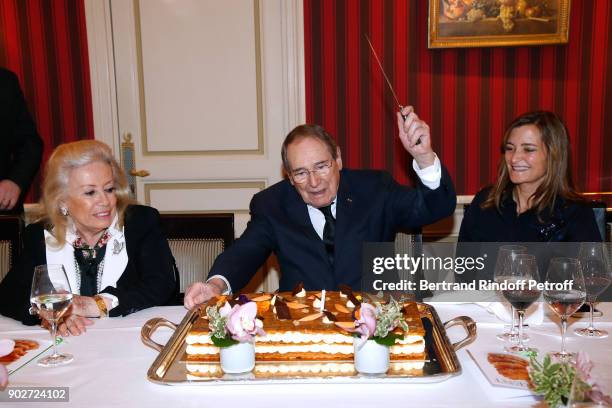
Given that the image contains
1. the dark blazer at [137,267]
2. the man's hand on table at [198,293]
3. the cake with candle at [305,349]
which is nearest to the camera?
the cake with candle at [305,349]

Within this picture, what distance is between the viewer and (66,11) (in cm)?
400

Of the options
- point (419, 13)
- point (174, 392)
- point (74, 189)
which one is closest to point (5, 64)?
point (74, 189)

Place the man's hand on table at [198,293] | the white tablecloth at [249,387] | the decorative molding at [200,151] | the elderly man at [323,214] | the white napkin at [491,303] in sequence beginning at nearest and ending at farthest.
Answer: the white tablecloth at [249,387]
the white napkin at [491,303]
the man's hand on table at [198,293]
the elderly man at [323,214]
the decorative molding at [200,151]

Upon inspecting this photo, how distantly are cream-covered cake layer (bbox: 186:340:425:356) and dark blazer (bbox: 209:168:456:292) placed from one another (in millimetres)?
818

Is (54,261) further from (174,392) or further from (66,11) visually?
(66,11)

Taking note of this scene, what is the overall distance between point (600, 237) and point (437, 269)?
2.30ft

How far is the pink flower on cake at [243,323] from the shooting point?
1203mm

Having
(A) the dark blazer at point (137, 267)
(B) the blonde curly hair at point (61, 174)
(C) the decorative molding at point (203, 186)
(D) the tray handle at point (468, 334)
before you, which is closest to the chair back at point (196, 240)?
(A) the dark blazer at point (137, 267)

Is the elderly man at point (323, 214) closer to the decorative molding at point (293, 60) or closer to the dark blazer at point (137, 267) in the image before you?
the dark blazer at point (137, 267)

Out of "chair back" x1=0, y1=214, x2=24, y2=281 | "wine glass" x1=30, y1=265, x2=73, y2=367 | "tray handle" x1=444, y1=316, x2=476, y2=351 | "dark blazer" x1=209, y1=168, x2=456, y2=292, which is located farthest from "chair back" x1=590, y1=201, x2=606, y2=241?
"chair back" x1=0, y1=214, x2=24, y2=281

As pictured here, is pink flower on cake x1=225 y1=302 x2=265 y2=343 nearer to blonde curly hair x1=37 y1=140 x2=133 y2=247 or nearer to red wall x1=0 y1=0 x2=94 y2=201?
blonde curly hair x1=37 y1=140 x2=133 y2=247

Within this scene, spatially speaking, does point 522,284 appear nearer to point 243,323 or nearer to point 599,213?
point 243,323

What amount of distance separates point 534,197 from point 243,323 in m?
1.78

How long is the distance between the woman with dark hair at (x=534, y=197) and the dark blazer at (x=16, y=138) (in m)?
2.66
